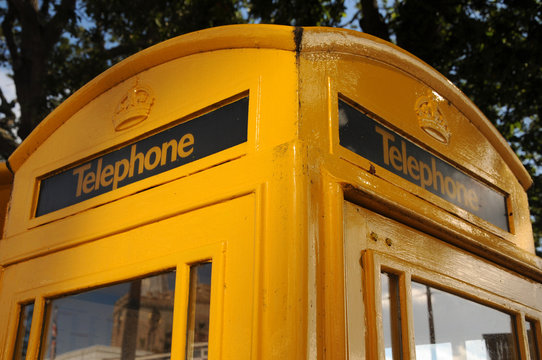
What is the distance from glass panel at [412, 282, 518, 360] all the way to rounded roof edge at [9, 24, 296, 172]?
790 millimetres

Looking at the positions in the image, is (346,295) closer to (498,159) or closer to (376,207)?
(376,207)

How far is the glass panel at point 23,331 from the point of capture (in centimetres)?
182

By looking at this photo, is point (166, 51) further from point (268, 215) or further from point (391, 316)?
point (391, 316)

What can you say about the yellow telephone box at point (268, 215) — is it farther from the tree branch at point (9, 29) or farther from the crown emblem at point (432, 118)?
the tree branch at point (9, 29)

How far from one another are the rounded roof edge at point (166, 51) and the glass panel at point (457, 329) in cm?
79

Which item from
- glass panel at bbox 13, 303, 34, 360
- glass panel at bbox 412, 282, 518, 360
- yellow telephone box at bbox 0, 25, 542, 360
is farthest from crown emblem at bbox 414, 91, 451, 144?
glass panel at bbox 13, 303, 34, 360

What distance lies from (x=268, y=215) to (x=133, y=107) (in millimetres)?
740

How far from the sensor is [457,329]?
1.76m

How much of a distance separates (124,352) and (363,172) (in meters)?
1.18

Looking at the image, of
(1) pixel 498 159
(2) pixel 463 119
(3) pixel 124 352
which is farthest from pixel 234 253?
(1) pixel 498 159

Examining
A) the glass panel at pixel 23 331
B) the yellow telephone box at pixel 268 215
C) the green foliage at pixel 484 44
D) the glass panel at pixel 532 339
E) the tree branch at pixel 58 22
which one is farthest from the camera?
the tree branch at pixel 58 22

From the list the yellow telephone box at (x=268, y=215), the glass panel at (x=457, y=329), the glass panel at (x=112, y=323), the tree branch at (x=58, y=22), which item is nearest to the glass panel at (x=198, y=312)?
the yellow telephone box at (x=268, y=215)

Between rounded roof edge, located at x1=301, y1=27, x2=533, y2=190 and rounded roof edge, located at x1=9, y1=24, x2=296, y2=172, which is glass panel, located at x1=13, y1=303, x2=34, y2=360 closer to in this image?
rounded roof edge, located at x1=9, y1=24, x2=296, y2=172

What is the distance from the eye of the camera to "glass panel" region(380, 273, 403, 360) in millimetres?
1392
